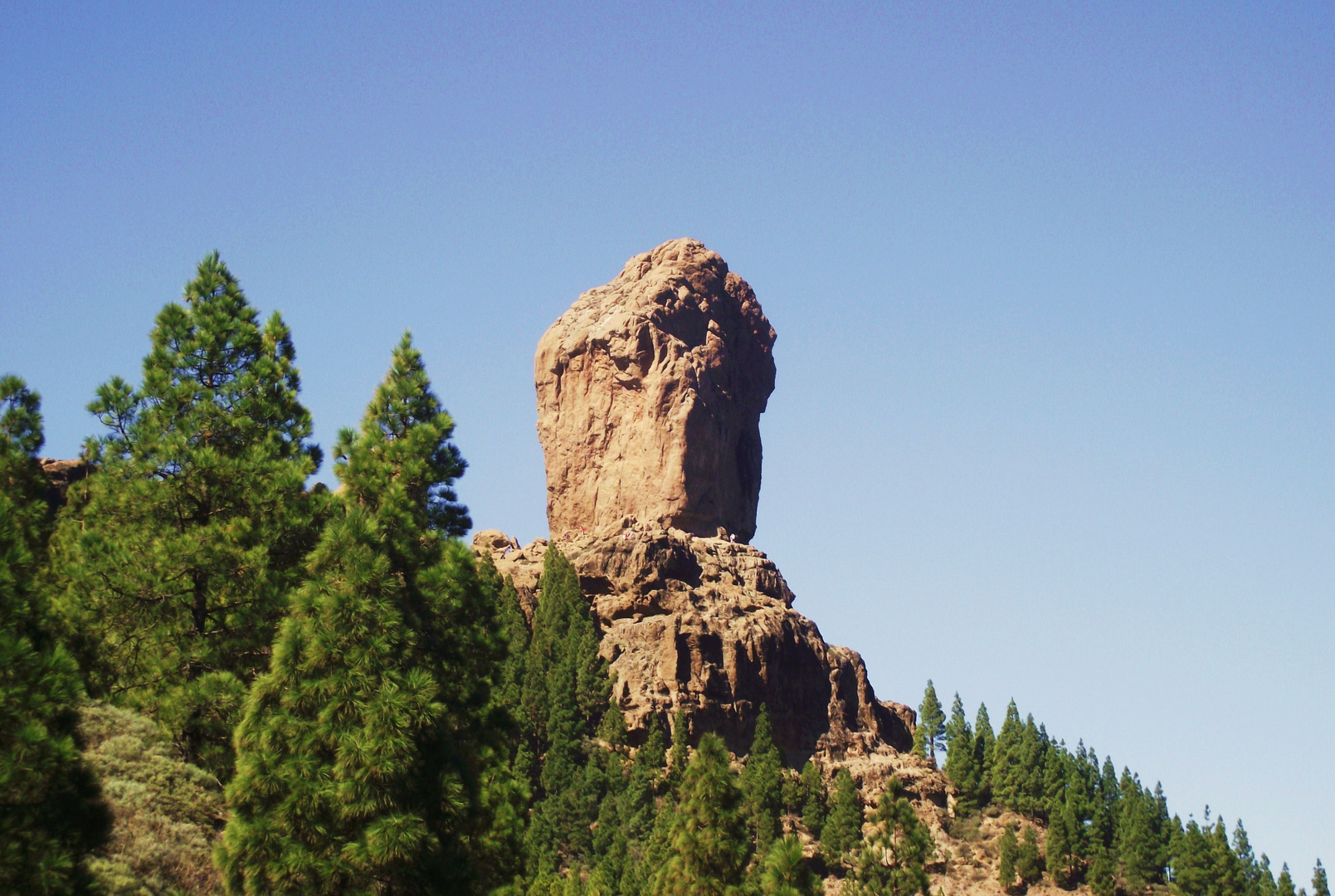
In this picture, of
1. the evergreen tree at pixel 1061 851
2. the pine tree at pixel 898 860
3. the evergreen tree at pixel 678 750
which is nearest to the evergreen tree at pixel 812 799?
the evergreen tree at pixel 678 750

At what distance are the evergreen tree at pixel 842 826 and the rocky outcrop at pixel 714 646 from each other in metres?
9.28

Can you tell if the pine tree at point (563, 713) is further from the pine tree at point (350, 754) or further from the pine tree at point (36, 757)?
the pine tree at point (36, 757)

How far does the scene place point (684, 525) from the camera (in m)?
113

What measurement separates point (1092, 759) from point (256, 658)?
99.1 metres

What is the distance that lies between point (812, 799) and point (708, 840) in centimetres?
5041

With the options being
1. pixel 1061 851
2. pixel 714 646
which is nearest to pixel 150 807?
pixel 714 646

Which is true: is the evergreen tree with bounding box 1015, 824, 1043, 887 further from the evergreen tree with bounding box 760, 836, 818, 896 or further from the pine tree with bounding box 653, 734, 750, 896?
the evergreen tree with bounding box 760, 836, 818, 896

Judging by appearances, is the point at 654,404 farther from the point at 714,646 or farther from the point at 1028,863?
the point at 1028,863

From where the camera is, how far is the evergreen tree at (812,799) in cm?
8450

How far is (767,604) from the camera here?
338 ft

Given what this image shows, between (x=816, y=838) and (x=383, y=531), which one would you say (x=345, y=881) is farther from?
Answer: (x=816, y=838)

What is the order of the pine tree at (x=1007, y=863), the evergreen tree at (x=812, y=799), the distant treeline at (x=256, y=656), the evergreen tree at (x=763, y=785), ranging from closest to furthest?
the distant treeline at (x=256, y=656) → the evergreen tree at (x=763, y=785) → the evergreen tree at (x=812, y=799) → the pine tree at (x=1007, y=863)

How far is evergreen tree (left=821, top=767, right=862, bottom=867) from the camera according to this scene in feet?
267

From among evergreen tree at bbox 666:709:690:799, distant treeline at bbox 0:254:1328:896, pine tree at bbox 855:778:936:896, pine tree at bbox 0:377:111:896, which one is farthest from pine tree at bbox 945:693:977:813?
pine tree at bbox 0:377:111:896
